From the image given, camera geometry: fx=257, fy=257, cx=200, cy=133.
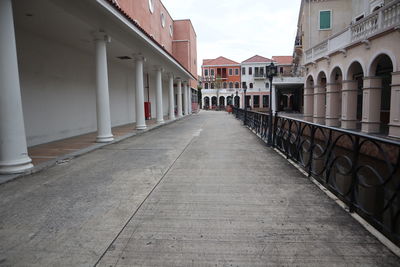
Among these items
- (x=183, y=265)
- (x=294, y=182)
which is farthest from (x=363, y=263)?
(x=294, y=182)

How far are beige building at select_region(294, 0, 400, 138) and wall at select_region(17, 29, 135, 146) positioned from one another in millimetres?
13014

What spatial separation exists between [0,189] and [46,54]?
6459mm

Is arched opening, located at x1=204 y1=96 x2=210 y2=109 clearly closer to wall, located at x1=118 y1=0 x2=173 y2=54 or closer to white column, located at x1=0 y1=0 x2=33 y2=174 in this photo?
wall, located at x1=118 y1=0 x2=173 y2=54

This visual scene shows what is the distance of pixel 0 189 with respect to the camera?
4.42 m

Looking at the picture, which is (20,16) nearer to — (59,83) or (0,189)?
(59,83)

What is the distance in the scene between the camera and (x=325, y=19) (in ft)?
74.1

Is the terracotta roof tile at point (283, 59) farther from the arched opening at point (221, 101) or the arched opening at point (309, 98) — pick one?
the arched opening at point (309, 98)

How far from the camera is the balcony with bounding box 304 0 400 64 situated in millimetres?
10266

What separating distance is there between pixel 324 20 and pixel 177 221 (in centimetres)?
2503

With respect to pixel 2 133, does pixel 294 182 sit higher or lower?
lower

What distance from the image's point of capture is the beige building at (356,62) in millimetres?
10484

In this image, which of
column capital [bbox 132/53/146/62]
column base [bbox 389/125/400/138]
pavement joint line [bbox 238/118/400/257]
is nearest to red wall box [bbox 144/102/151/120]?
column capital [bbox 132/53/146/62]

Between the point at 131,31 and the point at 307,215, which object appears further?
the point at 131,31

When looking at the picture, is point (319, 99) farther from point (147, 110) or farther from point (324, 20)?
point (147, 110)
